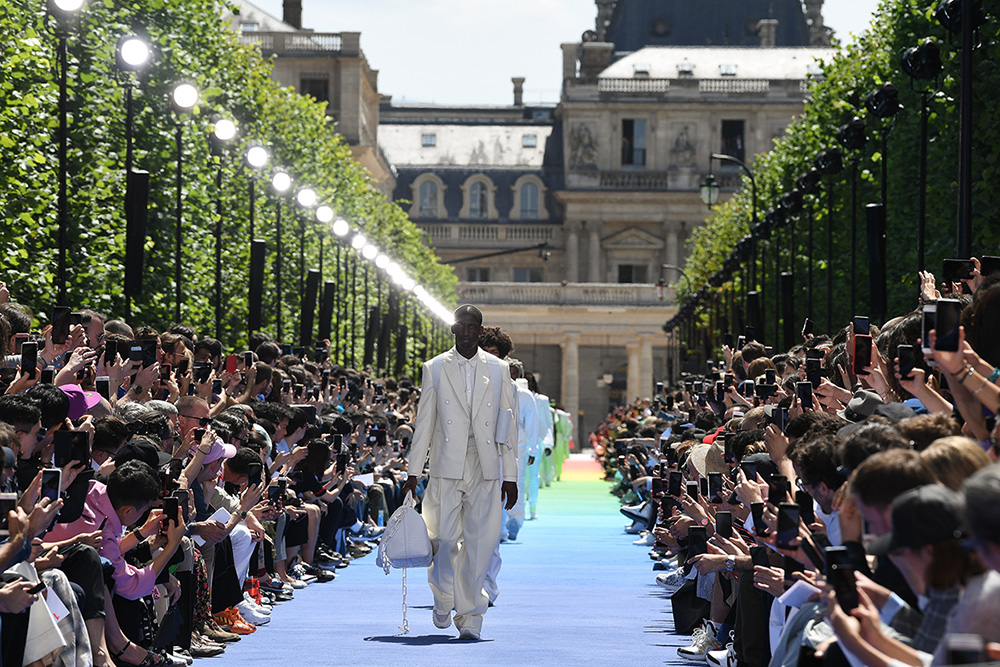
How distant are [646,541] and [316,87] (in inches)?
2517

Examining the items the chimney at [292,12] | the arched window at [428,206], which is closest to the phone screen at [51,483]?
the chimney at [292,12]

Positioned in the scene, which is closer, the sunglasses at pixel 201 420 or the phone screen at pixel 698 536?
the phone screen at pixel 698 536

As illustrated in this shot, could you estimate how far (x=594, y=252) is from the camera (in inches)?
4033

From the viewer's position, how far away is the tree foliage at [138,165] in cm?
1947

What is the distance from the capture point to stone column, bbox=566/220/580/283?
102562mm

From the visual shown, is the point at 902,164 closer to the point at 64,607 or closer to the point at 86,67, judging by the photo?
the point at 86,67

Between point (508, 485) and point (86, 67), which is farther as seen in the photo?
point (86, 67)

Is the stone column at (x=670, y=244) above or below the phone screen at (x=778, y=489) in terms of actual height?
above

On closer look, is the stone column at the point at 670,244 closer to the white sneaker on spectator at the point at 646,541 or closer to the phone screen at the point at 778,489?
the white sneaker on spectator at the point at 646,541

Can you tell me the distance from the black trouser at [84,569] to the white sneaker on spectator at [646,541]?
13.0 meters

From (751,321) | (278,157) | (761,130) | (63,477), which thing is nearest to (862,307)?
(751,321)

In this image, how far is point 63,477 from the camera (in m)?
7.96

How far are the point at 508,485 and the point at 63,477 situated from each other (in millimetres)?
4639


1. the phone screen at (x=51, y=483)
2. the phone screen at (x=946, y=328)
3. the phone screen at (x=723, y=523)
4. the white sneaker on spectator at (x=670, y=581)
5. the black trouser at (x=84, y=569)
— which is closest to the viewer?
Result: the phone screen at (x=946, y=328)
